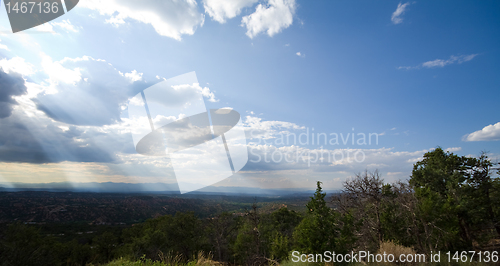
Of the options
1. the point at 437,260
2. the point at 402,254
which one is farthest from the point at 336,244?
the point at 437,260

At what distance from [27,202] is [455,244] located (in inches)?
4313

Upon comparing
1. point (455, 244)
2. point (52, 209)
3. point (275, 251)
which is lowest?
point (52, 209)

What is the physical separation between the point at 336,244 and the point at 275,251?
18.9 m

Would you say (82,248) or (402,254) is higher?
(402,254)

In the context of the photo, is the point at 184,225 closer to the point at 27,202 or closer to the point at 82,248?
the point at 82,248

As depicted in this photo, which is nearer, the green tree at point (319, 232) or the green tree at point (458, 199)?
the green tree at point (319, 232)

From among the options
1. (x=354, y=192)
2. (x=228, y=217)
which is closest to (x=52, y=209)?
(x=228, y=217)

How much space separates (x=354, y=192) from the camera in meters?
15.3

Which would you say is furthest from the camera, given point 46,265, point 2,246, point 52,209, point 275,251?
point 52,209

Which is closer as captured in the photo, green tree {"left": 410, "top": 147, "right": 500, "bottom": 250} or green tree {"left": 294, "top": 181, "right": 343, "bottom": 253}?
green tree {"left": 294, "top": 181, "right": 343, "bottom": 253}

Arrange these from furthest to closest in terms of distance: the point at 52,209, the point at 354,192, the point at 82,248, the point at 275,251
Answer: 1. the point at 52,209
2. the point at 82,248
3. the point at 275,251
4. the point at 354,192

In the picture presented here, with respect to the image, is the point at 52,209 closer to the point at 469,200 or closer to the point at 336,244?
the point at 336,244

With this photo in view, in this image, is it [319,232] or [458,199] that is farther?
[458,199]

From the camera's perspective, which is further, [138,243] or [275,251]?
[138,243]
